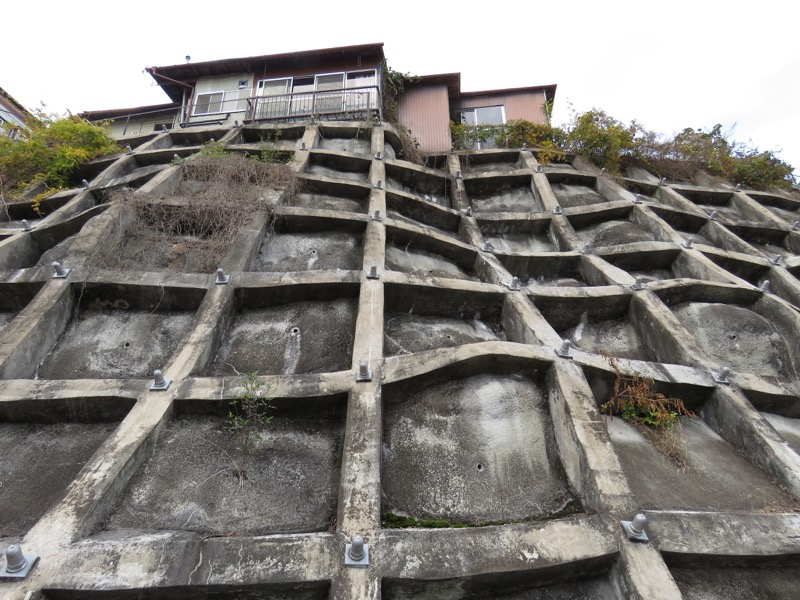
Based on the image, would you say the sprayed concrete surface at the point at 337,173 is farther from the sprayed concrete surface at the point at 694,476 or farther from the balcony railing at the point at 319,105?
the sprayed concrete surface at the point at 694,476

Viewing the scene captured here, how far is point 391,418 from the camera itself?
4.72 m

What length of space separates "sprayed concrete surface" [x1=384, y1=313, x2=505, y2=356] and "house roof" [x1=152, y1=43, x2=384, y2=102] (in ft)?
39.2

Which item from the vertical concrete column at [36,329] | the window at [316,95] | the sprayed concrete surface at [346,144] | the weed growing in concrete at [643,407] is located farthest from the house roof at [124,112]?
the weed growing in concrete at [643,407]

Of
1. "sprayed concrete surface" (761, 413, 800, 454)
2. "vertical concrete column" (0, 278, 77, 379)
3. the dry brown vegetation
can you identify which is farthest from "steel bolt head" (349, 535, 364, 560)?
"sprayed concrete surface" (761, 413, 800, 454)

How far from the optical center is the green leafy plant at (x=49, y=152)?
33.4 ft

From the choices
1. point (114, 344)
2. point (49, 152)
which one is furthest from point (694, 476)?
point (49, 152)

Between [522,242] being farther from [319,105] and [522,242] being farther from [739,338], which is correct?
[319,105]

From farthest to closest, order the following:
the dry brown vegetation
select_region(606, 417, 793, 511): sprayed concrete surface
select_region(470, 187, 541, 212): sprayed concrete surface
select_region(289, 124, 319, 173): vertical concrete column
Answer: select_region(470, 187, 541, 212): sprayed concrete surface → select_region(289, 124, 319, 173): vertical concrete column → the dry brown vegetation → select_region(606, 417, 793, 511): sprayed concrete surface

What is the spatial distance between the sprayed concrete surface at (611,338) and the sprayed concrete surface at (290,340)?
11.3 feet

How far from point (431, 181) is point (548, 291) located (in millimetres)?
5375

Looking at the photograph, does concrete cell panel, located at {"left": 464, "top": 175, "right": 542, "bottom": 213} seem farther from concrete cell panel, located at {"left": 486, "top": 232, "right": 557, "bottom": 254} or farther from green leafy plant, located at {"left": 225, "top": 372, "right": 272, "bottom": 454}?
green leafy plant, located at {"left": 225, "top": 372, "right": 272, "bottom": 454}

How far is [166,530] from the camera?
358cm

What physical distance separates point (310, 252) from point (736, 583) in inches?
258

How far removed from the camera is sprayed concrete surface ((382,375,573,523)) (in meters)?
4.05
